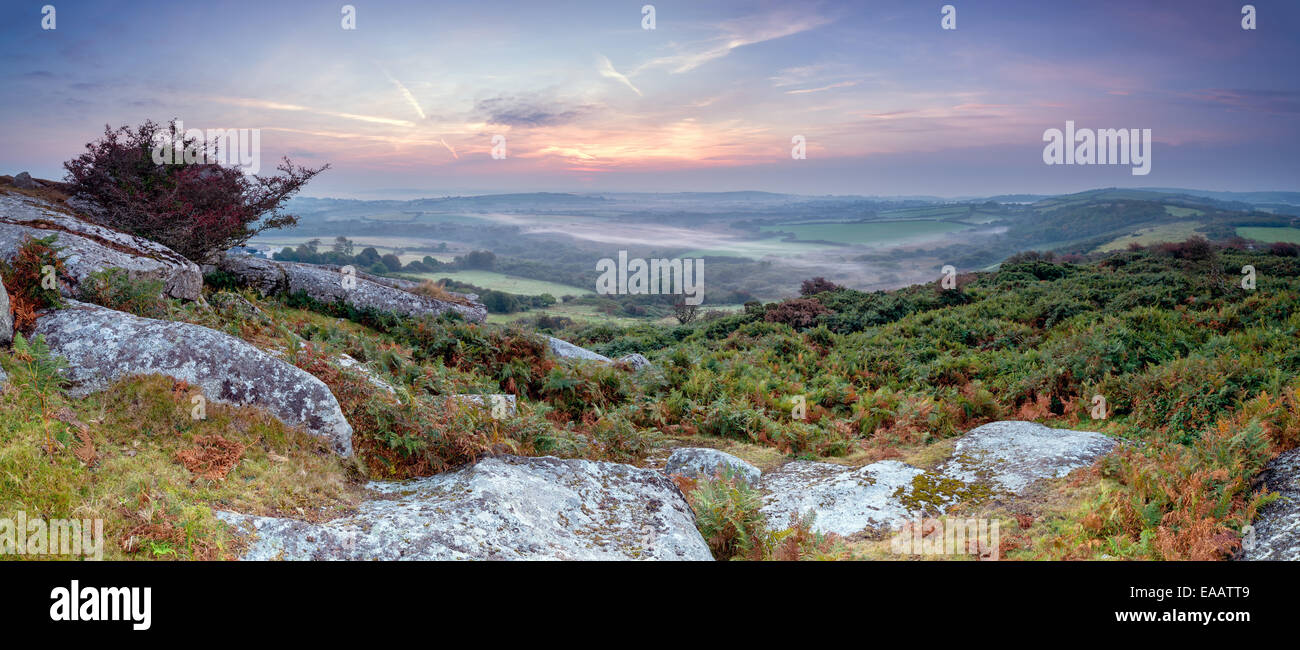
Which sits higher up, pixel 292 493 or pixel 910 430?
pixel 292 493

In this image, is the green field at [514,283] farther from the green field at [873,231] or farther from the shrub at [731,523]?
the green field at [873,231]

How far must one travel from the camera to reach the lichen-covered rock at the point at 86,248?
27.3 ft

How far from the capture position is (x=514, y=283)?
9081 cm

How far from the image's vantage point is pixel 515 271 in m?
109

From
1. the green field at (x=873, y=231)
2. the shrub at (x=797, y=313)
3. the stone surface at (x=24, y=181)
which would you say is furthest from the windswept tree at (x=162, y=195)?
the green field at (x=873, y=231)

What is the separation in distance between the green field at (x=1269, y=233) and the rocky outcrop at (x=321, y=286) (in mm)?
60422

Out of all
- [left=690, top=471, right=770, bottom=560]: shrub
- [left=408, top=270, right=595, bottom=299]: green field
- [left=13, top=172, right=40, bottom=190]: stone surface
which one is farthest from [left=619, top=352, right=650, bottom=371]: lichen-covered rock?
[left=408, top=270, right=595, bottom=299]: green field

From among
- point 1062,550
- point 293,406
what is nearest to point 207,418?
point 293,406

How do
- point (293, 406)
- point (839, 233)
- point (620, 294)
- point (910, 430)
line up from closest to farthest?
point (293, 406) < point (910, 430) < point (620, 294) < point (839, 233)

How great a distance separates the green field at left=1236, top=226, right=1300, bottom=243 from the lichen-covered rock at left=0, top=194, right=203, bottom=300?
64.8 metres

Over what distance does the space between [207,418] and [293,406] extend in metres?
0.77

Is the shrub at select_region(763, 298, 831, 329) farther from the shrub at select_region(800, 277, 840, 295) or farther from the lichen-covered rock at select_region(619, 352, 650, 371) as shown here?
the lichen-covered rock at select_region(619, 352, 650, 371)

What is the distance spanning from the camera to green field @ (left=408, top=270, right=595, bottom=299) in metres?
Answer: 81.6

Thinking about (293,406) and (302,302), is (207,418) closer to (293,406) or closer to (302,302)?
(293,406)
